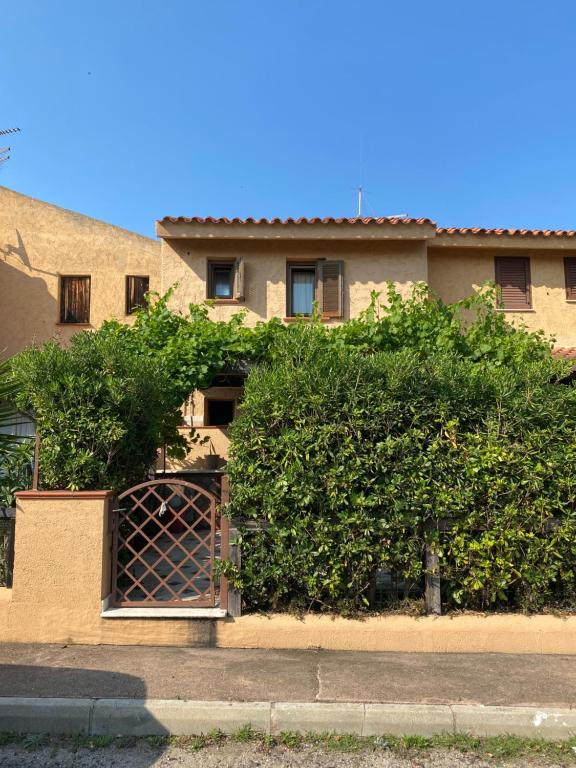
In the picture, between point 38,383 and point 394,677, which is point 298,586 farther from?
point 38,383

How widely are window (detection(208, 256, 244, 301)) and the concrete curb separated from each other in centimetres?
919

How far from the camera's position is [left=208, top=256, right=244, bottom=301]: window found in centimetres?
1205

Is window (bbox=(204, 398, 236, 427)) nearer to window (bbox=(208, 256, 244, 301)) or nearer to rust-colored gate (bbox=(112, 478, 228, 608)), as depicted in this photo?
window (bbox=(208, 256, 244, 301))

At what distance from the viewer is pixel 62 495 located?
494 cm

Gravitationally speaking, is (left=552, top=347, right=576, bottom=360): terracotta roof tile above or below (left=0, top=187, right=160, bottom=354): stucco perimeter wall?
below

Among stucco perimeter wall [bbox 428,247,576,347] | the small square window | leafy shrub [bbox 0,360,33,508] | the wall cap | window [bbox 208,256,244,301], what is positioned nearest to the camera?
the wall cap

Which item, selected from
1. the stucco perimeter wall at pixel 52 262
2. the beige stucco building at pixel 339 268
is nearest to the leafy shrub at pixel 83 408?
the beige stucco building at pixel 339 268

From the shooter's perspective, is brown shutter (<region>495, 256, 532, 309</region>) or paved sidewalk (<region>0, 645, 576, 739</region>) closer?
paved sidewalk (<region>0, 645, 576, 739</region>)

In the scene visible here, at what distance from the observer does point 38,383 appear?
511 centimetres

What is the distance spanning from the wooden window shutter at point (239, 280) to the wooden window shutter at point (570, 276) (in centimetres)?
755

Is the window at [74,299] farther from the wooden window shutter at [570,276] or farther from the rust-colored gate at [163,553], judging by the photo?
the wooden window shutter at [570,276]

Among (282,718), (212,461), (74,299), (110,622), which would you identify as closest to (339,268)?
(212,461)

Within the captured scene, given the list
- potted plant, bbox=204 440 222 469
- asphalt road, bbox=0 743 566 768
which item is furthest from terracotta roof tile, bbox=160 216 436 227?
asphalt road, bbox=0 743 566 768

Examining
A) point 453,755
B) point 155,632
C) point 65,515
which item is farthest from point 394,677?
point 65,515
